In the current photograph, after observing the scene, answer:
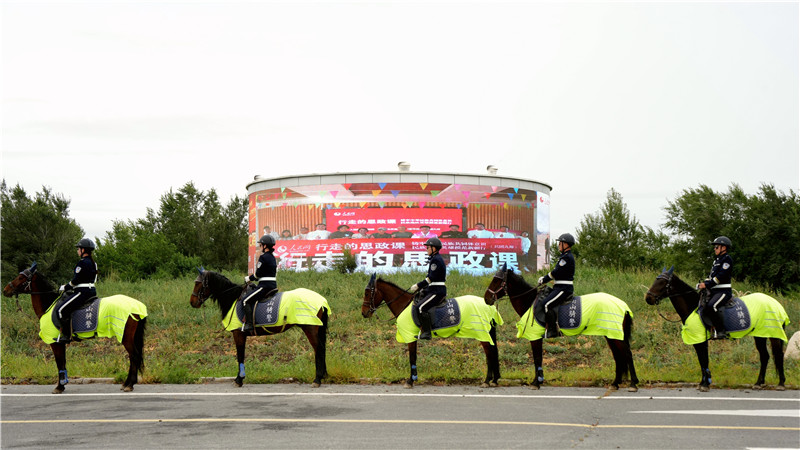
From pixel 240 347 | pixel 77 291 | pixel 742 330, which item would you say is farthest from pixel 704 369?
pixel 77 291

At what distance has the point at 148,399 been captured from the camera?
12.3 metres

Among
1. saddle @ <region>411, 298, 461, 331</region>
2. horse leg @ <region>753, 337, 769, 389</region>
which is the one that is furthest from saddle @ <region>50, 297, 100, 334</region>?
horse leg @ <region>753, 337, 769, 389</region>

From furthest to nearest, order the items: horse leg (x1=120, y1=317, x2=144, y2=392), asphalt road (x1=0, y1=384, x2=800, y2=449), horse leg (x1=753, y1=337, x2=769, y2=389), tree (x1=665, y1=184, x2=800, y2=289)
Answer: tree (x1=665, y1=184, x2=800, y2=289) → horse leg (x1=120, y1=317, x2=144, y2=392) → horse leg (x1=753, y1=337, x2=769, y2=389) → asphalt road (x1=0, y1=384, x2=800, y2=449)

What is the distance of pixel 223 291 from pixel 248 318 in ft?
2.98

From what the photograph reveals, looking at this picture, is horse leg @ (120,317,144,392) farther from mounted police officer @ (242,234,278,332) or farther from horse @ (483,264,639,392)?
horse @ (483,264,639,392)

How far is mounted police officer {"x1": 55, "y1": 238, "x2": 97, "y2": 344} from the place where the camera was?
13711mm

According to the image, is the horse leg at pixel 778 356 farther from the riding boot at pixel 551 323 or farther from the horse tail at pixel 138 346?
the horse tail at pixel 138 346

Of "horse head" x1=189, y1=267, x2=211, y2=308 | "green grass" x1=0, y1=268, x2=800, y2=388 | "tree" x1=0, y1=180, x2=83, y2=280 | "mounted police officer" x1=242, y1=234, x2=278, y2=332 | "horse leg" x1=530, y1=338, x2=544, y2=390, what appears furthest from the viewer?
"tree" x1=0, y1=180, x2=83, y2=280

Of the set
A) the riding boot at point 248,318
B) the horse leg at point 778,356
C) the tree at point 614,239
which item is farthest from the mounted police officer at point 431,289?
the tree at point 614,239

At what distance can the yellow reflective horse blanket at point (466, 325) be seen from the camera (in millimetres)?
13828

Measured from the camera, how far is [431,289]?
14039 millimetres

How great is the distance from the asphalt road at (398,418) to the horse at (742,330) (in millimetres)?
533

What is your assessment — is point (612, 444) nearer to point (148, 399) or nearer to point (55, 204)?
point (148, 399)

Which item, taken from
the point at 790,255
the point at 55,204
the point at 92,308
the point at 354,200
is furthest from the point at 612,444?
the point at 55,204
